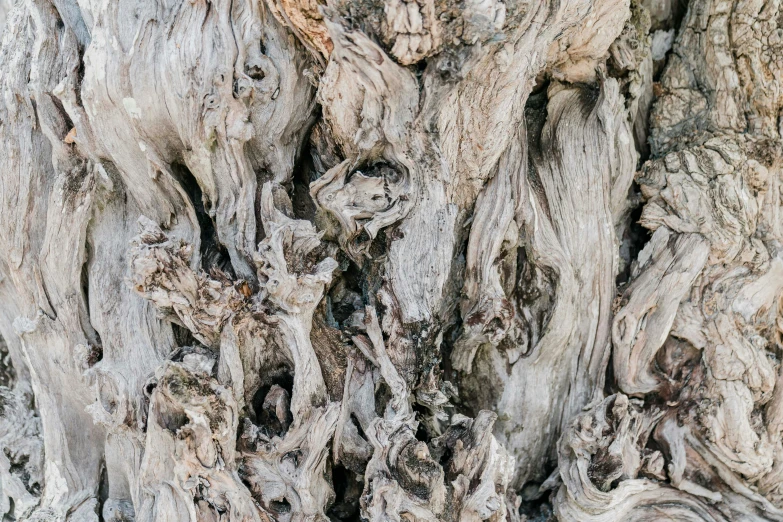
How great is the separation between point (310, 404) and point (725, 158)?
6.67ft

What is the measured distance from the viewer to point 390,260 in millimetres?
2439

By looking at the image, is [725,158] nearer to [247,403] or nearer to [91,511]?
[247,403]

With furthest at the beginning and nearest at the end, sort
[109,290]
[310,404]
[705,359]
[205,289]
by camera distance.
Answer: [705,359] → [109,290] → [310,404] → [205,289]

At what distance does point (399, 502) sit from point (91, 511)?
1276mm

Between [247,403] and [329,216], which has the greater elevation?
[329,216]

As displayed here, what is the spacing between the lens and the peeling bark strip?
229 centimetres

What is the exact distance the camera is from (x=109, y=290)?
8.39 ft

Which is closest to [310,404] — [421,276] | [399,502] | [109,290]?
[399,502]

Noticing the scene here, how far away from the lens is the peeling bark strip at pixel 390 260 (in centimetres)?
229

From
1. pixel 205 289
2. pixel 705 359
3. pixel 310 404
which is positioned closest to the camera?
pixel 205 289

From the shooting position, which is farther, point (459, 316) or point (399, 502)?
point (459, 316)

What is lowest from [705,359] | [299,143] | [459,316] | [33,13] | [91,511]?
[91,511]

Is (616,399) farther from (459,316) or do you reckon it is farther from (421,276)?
(421,276)

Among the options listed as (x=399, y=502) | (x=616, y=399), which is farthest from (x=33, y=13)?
(x=616, y=399)
